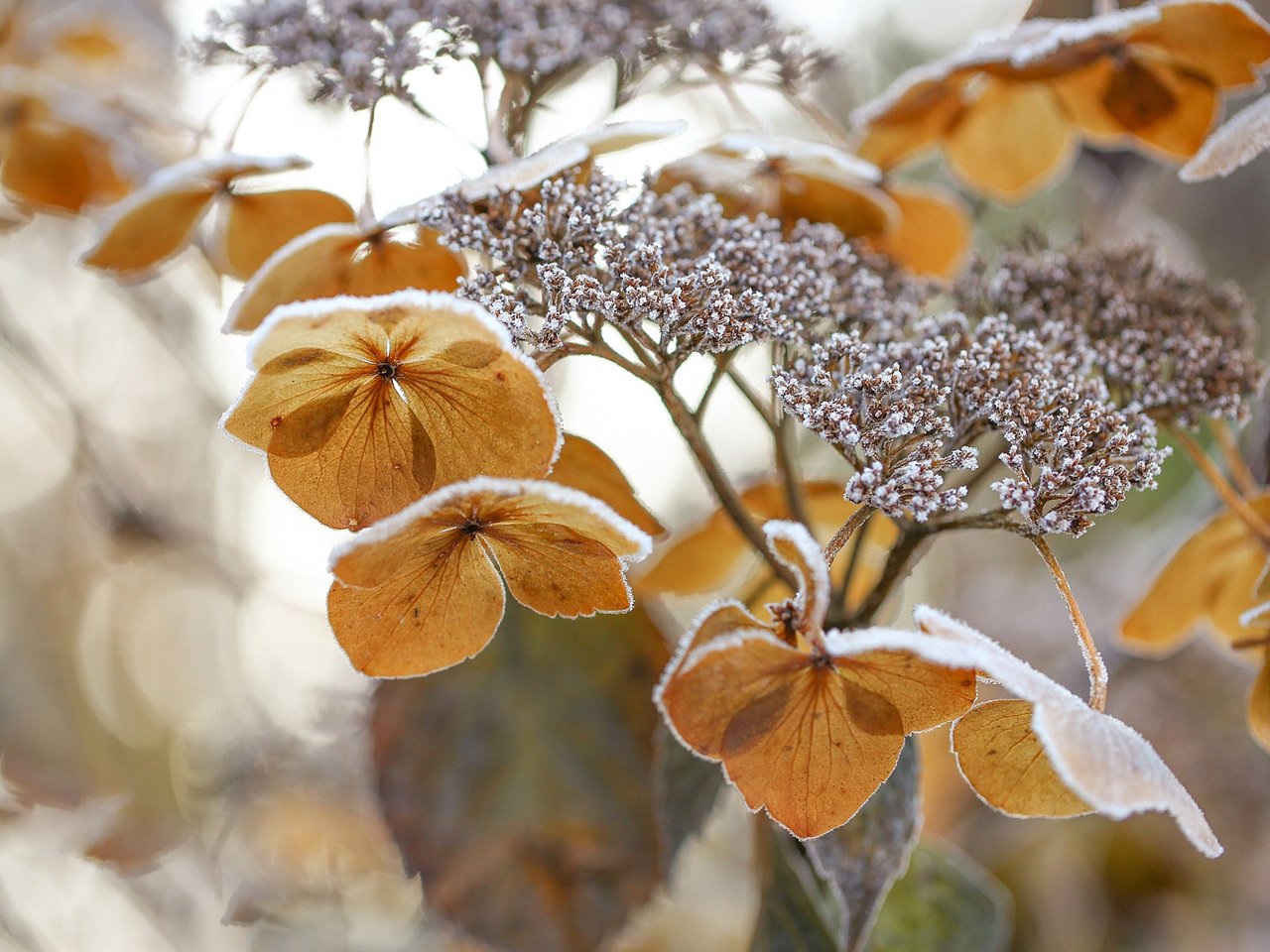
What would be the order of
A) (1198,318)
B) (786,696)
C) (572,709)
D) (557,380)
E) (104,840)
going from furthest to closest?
1. (557,380)
2. (104,840)
3. (572,709)
4. (1198,318)
5. (786,696)

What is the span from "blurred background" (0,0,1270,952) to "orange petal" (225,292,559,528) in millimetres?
146

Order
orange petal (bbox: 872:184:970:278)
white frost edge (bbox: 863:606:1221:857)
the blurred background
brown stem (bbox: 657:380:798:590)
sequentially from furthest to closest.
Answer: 1. the blurred background
2. orange petal (bbox: 872:184:970:278)
3. brown stem (bbox: 657:380:798:590)
4. white frost edge (bbox: 863:606:1221:857)

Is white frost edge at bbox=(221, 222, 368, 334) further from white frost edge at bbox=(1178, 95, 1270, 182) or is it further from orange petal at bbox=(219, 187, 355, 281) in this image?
white frost edge at bbox=(1178, 95, 1270, 182)

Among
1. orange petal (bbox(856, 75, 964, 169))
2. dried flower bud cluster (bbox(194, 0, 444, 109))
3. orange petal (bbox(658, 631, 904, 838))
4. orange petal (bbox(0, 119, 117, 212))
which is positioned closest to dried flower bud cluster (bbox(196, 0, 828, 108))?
dried flower bud cluster (bbox(194, 0, 444, 109))

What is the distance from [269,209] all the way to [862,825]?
423 millimetres

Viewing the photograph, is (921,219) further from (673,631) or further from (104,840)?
(104,840)

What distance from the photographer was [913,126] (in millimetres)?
660

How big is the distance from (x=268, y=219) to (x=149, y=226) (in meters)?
0.06

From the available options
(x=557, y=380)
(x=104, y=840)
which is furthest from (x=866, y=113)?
(x=104, y=840)

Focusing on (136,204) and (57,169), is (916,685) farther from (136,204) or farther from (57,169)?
(57,169)

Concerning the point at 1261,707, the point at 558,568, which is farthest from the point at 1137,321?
the point at 558,568

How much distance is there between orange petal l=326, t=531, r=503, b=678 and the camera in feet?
1.30

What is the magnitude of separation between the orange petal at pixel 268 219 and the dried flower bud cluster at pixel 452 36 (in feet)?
0.20

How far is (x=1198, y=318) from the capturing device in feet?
1.74
